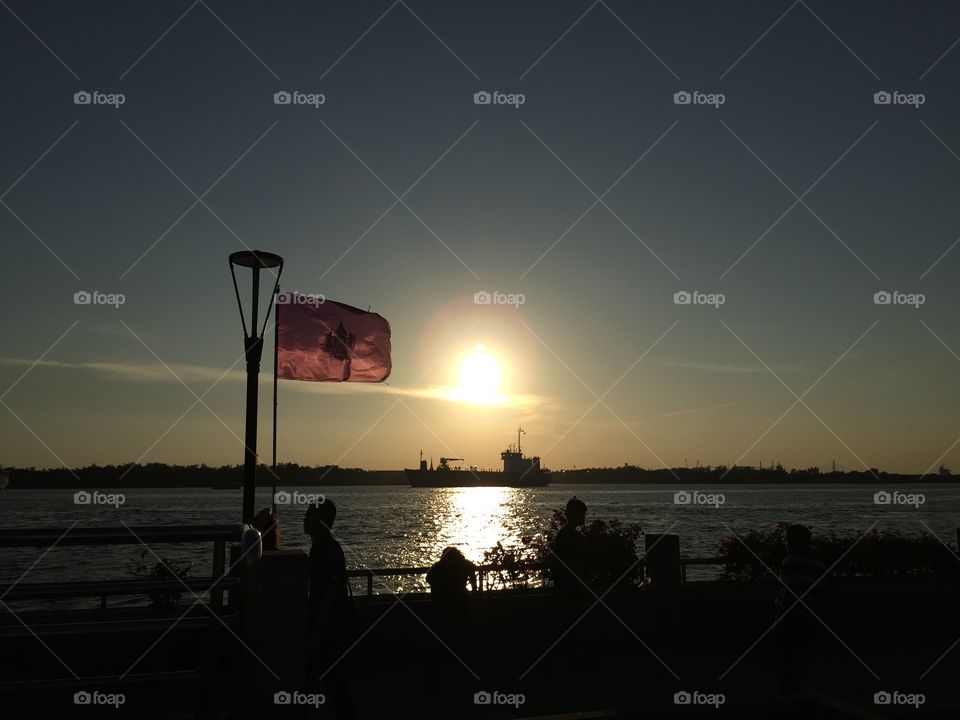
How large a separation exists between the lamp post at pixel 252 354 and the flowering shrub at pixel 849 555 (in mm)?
9742

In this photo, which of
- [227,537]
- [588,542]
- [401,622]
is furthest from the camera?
[588,542]

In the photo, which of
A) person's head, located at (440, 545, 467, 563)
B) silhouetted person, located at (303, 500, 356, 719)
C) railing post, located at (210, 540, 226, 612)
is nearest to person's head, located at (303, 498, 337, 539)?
silhouetted person, located at (303, 500, 356, 719)

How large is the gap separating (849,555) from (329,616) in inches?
583

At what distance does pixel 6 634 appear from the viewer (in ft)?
18.3

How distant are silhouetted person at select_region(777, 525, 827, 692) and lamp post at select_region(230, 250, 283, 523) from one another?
750 cm

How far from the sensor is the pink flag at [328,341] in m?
15.5

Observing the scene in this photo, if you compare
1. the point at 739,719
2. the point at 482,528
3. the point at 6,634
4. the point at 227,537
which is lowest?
the point at 482,528

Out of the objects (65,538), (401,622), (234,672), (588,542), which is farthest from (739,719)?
(588,542)

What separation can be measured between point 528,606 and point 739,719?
6784 millimetres

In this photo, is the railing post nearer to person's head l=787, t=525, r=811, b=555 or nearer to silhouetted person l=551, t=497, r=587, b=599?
silhouetted person l=551, t=497, r=587, b=599

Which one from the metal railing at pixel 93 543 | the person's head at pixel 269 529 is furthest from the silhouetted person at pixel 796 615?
the person's head at pixel 269 529

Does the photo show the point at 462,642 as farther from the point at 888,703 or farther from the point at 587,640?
the point at 888,703

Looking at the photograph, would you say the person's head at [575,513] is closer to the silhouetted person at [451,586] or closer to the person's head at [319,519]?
the silhouetted person at [451,586]

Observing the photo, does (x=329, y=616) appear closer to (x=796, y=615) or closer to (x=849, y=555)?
(x=796, y=615)
